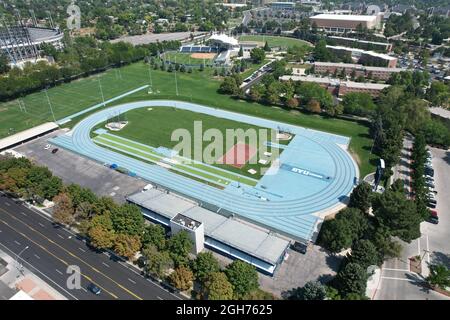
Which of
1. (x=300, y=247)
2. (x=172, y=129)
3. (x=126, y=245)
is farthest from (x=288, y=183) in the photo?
(x=172, y=129)

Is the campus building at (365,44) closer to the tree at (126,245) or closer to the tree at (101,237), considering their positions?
the tree at (126,245)

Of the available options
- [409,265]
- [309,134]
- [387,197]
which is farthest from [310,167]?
[409,265]

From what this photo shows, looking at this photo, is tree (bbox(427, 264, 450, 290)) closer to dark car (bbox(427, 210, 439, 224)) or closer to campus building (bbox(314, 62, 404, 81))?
dark car (bbox(427, 210, 439, 224))

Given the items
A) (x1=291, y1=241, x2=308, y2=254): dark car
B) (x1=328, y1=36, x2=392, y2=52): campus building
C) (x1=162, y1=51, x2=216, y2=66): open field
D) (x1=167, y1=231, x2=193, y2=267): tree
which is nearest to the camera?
(x1=167, y1=231, x2=193, y2=267): tree

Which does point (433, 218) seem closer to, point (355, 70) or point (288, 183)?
point (288, 183)

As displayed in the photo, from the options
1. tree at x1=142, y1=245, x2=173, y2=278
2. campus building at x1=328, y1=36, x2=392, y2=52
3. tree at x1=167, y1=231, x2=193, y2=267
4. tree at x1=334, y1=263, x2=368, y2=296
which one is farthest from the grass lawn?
tree at x1=142, y1=245, x2=173, y2=278

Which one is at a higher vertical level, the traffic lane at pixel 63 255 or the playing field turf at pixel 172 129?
the playing field turf at pixel 172 129

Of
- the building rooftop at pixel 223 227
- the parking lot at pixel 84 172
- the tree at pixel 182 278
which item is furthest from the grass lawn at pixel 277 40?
the tree at pixel 182 278
